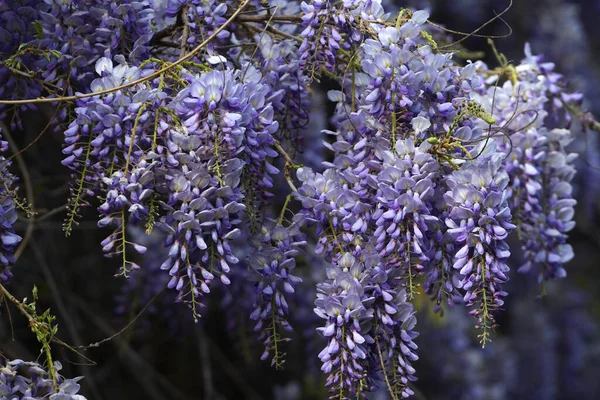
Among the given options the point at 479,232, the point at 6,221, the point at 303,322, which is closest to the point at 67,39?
the point at 6,221

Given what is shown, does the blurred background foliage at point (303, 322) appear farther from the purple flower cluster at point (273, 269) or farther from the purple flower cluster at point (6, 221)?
the purple flower cluster at point (6, 221)

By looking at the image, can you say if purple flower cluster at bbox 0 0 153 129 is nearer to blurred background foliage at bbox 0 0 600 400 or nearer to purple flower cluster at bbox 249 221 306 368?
purple flower cluster at bbox 249 221 306 368

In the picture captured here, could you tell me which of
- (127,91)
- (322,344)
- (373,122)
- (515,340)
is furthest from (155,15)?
(515,340)

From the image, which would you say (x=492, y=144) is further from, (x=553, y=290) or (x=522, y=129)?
(x=553, y=290)

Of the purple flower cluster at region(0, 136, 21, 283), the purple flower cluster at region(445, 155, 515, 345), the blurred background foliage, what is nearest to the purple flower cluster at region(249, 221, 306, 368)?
the purple flower cluster at region(445, 155, 515, 345)

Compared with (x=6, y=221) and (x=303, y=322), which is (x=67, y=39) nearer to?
(x=6, y=221)

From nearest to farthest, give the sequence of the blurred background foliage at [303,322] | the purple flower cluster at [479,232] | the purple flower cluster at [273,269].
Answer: the purple flower cluster at [479,232]
the purple flower cluster at [273,269]
the blurred background foliage at [303,322]

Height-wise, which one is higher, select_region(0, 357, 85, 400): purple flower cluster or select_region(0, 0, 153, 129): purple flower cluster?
select_region(0, 0, 153, 129): purple flower cluster

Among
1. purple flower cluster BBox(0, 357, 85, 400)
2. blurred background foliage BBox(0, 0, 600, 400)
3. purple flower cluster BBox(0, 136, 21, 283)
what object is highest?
purple flower cluster BBox(0, 136, 21, 283)

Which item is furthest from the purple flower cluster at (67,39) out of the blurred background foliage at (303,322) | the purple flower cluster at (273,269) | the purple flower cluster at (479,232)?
the blurred background foliage at (303,322)

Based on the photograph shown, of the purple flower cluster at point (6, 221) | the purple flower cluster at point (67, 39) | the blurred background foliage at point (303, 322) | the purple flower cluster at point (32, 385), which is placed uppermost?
the purple flower cluster at point (67, 39)
